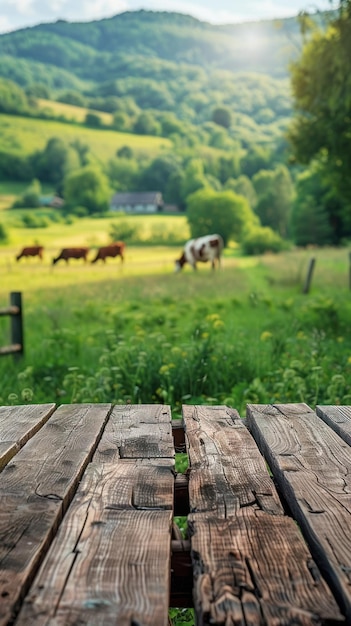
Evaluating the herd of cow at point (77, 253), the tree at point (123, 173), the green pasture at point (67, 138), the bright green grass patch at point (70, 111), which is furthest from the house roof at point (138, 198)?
the herd of cow at point (77, 253)

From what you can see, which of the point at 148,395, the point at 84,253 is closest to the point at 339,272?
the point at 84,253

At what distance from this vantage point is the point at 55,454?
2.24 metres

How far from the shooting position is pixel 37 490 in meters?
1.91

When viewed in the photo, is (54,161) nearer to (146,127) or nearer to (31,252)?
(146,127)

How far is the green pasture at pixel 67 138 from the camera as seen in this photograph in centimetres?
4538

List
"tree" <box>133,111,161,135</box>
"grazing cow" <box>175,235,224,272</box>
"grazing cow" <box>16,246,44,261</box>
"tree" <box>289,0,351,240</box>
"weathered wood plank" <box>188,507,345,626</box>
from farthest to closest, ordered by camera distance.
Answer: "tree" <box>133,111,161,135</box>
"grazing cow" <box>16,246,44,261</box>
"grazing cow" <box>175,235,224,272</box>
"tree" <box>289,0,351,240</box>
"weathered wood plank" <box>188,507,345,626</box>

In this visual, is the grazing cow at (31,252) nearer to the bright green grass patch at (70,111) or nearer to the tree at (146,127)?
the bright green grass patch at (70,111)

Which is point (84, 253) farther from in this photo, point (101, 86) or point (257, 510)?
point (101, 86)

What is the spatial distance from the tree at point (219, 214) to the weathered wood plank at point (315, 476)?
3888 cm

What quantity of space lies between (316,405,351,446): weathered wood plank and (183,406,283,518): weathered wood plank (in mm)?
386

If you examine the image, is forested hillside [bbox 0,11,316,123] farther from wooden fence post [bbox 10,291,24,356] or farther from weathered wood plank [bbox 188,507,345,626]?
weathered wood plank [bbox 188,507,345,626]

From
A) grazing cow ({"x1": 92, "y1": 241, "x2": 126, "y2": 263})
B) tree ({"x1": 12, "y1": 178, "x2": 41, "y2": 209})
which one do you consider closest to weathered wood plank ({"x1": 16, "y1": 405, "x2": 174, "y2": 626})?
grazing cow ({"x1": 92, "y1": 241, "x2": 126, "y2": 263})

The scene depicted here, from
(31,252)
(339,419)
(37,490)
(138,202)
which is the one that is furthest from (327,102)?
(138,202)

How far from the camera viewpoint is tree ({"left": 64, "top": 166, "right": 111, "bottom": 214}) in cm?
4181
